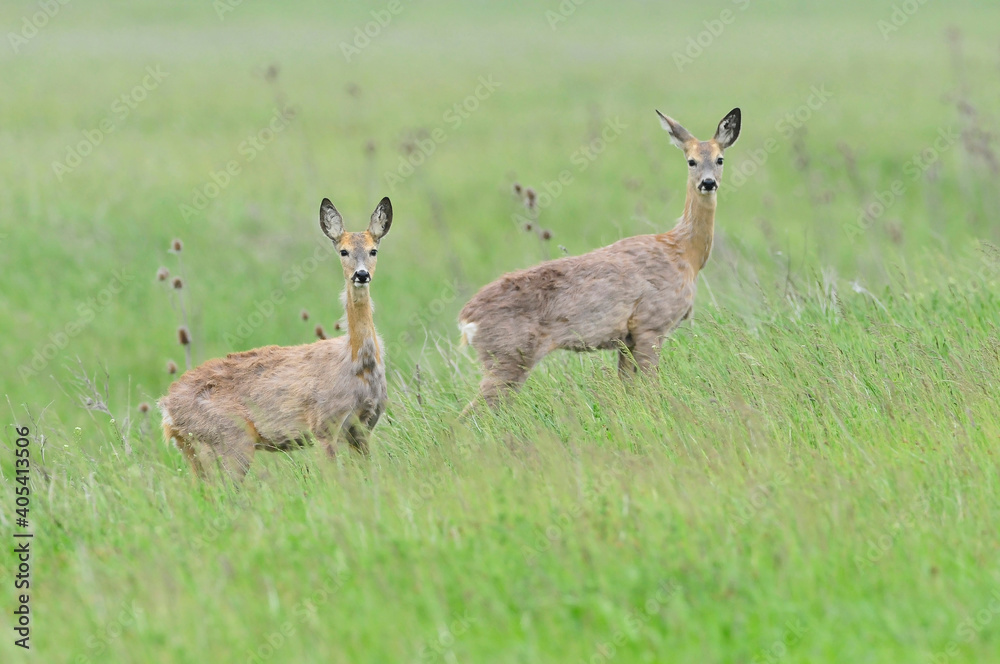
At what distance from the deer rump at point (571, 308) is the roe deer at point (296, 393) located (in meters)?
0.78

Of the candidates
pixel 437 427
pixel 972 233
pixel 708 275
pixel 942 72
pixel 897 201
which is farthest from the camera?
pixel 942 72

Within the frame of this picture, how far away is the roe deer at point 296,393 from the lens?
25.0 feet

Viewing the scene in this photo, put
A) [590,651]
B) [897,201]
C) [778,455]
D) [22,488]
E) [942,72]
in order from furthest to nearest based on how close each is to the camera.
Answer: [942,72]
[897,201]
[22,488]
[778,455]
[590,651]

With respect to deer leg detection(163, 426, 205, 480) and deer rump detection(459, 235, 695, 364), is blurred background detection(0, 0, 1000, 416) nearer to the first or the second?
deer rump detection(459, 235, 695, 364)

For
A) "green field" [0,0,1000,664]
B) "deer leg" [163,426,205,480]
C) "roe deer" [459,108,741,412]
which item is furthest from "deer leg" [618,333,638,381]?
"deer leg" [163,426,205,480]

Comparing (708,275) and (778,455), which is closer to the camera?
(778,455)

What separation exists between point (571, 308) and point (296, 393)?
188cm

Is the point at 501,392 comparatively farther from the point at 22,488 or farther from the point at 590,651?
the point at 590,651

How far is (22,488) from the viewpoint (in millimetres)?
6477

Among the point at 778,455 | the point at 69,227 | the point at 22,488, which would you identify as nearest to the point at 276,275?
the point at 69,227

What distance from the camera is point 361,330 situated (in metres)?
7.71

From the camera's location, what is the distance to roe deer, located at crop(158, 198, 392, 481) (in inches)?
300

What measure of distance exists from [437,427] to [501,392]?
68 cm

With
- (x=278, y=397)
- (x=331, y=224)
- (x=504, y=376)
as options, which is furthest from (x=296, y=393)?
(x=504, y=376)
